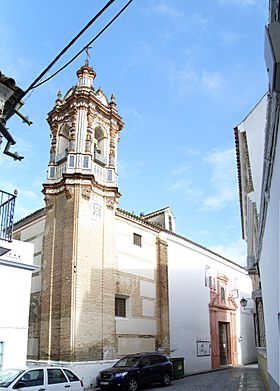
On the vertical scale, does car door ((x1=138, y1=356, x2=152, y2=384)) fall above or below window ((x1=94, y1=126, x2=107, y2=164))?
below

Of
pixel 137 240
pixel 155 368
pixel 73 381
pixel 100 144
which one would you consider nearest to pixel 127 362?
Result: pixel 155 368

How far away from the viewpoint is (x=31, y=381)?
1029 centimetres

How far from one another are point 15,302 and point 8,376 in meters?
3.30

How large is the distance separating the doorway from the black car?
1069 centimetres

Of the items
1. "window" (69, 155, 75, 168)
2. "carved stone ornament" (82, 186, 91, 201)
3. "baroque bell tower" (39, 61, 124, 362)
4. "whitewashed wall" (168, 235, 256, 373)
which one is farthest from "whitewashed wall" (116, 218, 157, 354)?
"window" (69, 155, 75, 168)

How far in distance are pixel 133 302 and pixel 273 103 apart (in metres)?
16.5

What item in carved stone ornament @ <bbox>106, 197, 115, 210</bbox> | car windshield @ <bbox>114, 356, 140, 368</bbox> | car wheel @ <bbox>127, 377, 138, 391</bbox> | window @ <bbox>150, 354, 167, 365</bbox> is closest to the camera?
car wheel @ <bbox>127, 377, 138, 391</bbox>

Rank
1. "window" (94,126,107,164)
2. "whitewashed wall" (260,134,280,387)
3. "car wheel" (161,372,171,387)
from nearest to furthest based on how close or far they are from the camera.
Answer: "whitewashed wall" (260,134,280,387) → "car wheel" (161,372,171,387) → "window" (94,126,107,164)

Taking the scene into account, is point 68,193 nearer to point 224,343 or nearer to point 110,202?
point 110,202

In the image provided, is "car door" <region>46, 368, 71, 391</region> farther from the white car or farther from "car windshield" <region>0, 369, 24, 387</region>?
"car windshield" <region>0, 369, 24, 387</region>

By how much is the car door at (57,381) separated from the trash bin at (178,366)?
36.4ft

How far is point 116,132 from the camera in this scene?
21.8 meters

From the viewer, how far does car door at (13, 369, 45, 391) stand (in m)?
9.91

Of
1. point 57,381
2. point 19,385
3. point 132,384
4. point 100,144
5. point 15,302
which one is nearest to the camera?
point 19,385
